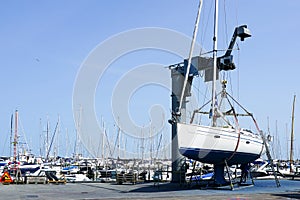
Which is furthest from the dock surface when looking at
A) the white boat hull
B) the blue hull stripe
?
the white boat hull

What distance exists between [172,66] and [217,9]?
589cm

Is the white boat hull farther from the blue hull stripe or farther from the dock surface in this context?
the dock surface

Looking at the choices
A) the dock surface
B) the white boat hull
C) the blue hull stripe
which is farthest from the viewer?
the blue hull stripe

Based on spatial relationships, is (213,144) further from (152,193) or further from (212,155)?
(152,193)

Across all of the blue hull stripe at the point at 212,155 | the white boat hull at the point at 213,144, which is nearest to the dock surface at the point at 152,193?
the blue hull stripe at the point at 212,155

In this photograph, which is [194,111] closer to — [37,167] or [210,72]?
[210,72]

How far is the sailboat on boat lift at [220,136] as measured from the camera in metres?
26.5

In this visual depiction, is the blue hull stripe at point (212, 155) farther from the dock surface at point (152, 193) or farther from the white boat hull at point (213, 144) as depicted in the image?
the dock surface at point (152, 193)

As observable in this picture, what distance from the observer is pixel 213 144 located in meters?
27.3

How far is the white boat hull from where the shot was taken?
26.3 metres

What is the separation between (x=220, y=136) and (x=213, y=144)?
76 cm

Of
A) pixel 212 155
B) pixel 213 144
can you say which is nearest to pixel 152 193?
pixel 212 155

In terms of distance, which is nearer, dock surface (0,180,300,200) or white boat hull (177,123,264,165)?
dock surface (0,180,300,200)

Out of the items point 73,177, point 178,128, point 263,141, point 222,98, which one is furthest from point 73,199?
point 73,177
